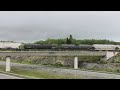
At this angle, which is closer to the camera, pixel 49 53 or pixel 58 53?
pixel 49 53

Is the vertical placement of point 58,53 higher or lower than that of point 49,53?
lower
